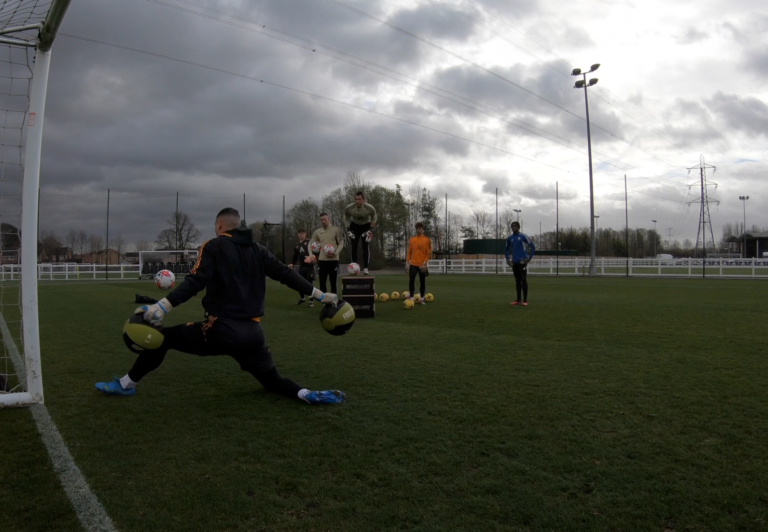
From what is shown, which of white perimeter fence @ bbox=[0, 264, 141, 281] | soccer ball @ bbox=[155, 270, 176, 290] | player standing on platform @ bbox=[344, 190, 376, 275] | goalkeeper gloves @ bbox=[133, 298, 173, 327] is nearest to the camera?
goalkeeper gloves @ bbox=[133, 298, 173, 327]

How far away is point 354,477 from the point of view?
3145 mm

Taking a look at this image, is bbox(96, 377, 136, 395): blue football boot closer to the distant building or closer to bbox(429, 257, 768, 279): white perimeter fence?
bbox(429, 257, 768, 279): white perimeter fence

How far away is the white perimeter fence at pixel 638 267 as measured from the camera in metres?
30.9

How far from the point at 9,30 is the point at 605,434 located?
5690mm

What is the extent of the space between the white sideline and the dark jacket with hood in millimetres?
1353

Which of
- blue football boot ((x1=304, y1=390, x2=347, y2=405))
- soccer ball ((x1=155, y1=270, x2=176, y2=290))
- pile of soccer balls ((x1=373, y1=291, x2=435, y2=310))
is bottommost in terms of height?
blue football boot ((x1=304, y1=390, x2=347, y2=405))

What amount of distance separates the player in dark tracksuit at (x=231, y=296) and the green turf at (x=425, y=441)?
1.76 feet

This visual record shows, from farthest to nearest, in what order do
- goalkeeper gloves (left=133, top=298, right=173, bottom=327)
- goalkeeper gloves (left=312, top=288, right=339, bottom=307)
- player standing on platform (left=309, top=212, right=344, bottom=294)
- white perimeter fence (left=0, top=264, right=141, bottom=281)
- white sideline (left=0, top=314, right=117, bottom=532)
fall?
white perimeter fence (left=0, top=264, right=141, bottom=281), player standing on platform (left=309, top=212, right=344, bottom=294), goalkeeper gloves (left=312, top=288, right=339, bottom=307), goalkeeper gloves (left=133, top=298, right=173, bottom=327), white sideline (left=0, top=314, right=117, bottom=532)

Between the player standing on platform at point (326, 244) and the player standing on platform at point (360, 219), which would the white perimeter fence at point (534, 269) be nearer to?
the player standing on platform at point (360, 219)

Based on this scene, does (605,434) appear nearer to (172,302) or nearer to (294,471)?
(294,471)

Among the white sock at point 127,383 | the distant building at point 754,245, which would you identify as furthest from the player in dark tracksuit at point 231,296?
the distant building at point 754,245

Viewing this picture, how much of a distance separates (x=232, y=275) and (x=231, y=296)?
17 cm

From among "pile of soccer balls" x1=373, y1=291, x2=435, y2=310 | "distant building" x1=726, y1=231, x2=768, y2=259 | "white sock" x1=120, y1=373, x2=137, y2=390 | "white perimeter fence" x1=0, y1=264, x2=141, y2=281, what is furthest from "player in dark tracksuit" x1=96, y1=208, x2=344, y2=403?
"distant building" x1=726, y1=231, x2=768, y2=259

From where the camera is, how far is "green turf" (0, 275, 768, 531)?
2.72 metres
